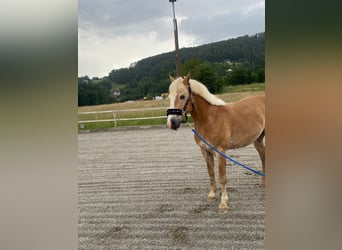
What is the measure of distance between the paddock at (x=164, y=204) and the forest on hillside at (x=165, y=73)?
43.2 inches

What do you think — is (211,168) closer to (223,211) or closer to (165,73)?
(223,211)

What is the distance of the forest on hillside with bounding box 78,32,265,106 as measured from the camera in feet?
4.06

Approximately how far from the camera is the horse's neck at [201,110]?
2047 mm

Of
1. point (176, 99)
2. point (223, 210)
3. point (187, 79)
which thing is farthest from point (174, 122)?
point (223, 210)

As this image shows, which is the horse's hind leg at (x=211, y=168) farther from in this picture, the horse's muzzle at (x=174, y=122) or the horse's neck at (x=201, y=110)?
the horse's muzzle at (x=174, y=122)

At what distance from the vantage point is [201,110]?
2074 millimetres

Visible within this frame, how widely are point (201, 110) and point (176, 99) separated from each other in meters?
0.37

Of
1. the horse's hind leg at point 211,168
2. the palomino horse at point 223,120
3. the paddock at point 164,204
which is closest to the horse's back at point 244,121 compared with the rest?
the palomino horse at point 223,120

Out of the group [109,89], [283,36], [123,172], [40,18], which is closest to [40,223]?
[40,18]

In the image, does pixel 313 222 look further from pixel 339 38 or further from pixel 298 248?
pixel 339 38

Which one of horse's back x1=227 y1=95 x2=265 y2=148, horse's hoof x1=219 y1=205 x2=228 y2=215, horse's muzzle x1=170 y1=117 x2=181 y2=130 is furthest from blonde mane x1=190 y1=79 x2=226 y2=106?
horse's hoof x1=219 y1=205 x2=228 y2=215

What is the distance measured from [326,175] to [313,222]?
0.11m

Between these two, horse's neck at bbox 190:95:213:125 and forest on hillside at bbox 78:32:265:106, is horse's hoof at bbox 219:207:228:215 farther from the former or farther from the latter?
forest on hillside at bbox 78:32:265:106

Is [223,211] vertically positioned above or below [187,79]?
below
